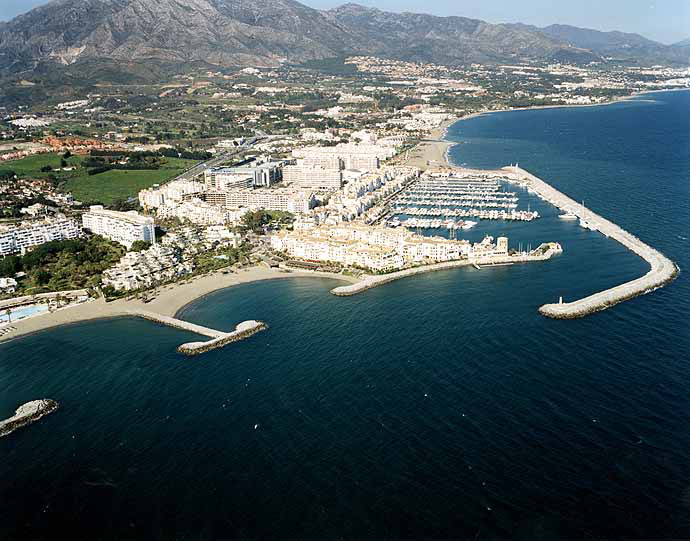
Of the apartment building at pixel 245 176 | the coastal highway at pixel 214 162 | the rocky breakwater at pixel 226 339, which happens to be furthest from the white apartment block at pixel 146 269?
the coastal highway at pixel 214 162

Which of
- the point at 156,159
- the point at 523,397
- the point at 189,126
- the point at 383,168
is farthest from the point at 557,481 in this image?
the point at 189,126

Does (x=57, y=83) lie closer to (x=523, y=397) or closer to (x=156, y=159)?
(x=156, y=159)

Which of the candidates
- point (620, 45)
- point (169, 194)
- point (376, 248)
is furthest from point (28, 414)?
point (620, 45)

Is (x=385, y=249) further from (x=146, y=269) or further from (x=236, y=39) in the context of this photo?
(x=236, y=39)

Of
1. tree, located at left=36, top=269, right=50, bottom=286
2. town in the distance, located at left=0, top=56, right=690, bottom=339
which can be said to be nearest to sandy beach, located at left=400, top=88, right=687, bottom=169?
town in the distance, located at left=0, top=56, right=690, bottom=339

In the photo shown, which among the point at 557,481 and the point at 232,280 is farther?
the point at 232,280

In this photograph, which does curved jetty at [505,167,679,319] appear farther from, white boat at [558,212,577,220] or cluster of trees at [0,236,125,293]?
cluster of trees at [0,236,125,293]

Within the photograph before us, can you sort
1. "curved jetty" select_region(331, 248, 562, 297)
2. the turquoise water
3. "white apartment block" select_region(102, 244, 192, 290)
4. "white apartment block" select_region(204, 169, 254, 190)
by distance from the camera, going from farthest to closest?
"white apartment block" select_region(204, 169, 254, 190) → "white apartment block" select_region(102, 244, 192, 290) → "curved jetty" select_region(331, 248, 562, 297) → the turquoise water
